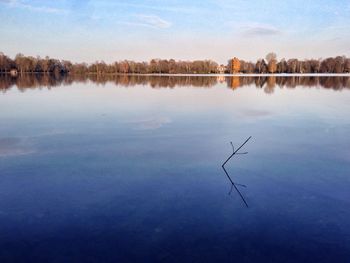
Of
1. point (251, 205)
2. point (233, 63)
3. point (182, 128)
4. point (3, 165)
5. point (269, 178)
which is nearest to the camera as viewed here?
point (251, 205)

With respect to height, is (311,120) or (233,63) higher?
(233,63)

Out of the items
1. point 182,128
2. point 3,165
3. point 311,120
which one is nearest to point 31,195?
point 3,165

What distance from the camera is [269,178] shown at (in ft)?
18.8

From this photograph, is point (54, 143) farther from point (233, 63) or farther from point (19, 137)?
point (233, 63)

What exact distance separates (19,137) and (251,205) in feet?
22.1

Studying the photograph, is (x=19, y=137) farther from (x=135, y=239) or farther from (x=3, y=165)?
(x=135, y=239)

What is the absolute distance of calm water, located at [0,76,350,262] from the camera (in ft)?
11.6

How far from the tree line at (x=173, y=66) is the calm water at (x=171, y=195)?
9730 centimetres

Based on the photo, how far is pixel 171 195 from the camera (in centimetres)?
494

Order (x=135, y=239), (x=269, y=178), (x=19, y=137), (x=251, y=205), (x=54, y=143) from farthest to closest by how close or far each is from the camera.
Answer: (x=19, y=137), (x=54, y=143), (x=269, y=178), (x=251, y=205), (x=135, y=239)

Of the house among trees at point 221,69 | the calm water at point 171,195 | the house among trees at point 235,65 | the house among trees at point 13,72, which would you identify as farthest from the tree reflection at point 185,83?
the house among trees at point 221,69

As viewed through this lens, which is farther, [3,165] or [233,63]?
[233,63]

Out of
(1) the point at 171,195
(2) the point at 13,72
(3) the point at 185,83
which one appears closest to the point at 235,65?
(2) the point at 13,72

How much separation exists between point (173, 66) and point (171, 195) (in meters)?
109
